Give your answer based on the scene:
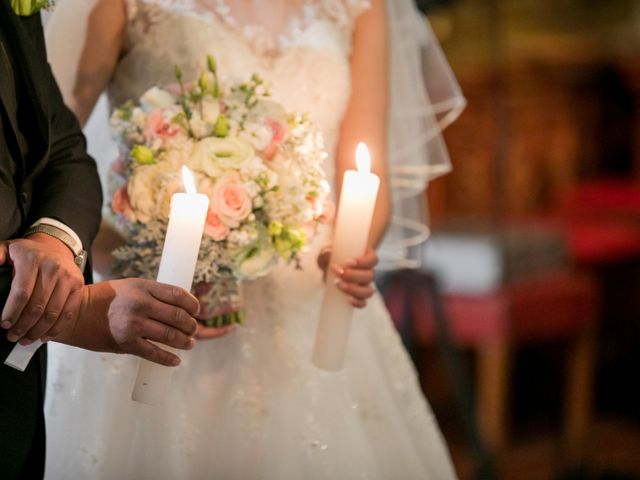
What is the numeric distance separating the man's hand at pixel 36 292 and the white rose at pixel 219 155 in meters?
0.37

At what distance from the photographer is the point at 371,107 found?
6.90ft

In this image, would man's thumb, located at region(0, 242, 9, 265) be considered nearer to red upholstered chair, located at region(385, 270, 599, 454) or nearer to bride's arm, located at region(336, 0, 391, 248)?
bride's arm, located at region(336, 0, 391, 248)

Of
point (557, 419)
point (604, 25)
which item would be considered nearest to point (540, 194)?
Answer: point (604, 25)

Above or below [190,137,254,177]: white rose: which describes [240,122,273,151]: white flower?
above

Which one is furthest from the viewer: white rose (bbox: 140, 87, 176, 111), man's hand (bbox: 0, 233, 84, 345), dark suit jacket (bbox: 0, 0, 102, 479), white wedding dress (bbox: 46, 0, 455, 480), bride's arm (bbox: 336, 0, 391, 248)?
bride's arm (bbox: 336, 0, 391, 248)

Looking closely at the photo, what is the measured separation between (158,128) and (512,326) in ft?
9.12

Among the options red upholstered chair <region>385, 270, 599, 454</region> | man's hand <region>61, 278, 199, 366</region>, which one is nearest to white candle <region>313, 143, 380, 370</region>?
man's hand <region>61, 278, 199, 366</region>

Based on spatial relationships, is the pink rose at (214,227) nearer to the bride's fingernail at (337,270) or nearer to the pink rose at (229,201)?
the pink rose at (229,201)

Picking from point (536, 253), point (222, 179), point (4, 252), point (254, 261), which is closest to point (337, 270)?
point (254, 261)

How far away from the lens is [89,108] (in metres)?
1.95

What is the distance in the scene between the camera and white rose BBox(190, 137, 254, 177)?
1.62 meters

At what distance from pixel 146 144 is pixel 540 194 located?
4.65 metres

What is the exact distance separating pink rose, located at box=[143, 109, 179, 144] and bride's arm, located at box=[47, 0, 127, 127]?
0.32 metres

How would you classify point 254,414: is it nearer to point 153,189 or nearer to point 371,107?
point 153,189
